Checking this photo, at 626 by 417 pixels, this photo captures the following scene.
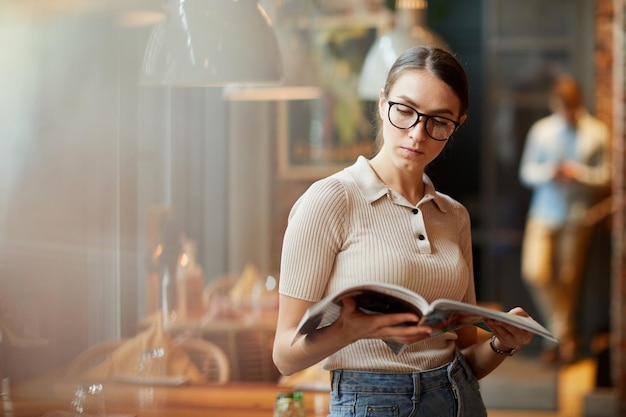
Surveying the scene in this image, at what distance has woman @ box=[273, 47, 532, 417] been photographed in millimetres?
1770

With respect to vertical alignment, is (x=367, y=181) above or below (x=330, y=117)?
below

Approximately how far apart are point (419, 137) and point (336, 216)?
218 millimetres

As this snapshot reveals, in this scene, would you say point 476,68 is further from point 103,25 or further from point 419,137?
point 419,137

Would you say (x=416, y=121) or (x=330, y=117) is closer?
(x=416, y=121)

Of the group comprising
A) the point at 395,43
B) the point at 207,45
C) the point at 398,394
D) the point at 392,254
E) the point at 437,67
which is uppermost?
the point at 395,43

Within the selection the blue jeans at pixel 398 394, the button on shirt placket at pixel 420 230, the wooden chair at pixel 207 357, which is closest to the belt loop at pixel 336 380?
the blue jeans at pixel 398 394

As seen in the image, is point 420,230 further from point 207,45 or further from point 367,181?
point 207,45

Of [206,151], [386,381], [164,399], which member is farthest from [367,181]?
[206,151]

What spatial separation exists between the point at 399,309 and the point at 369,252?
18 cm

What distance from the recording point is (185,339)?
3.98 metres

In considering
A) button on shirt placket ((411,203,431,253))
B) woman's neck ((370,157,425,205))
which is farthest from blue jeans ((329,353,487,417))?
woman's neck ((370,157,425,205))

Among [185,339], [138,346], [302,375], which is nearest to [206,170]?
[185,339]

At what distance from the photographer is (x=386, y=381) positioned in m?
1.84

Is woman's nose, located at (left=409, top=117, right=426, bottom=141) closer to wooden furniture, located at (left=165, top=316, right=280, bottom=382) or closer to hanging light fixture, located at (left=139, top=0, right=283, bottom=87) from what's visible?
hanging light fixture, located at (left=139, top=0, right=283, bottom=87)
